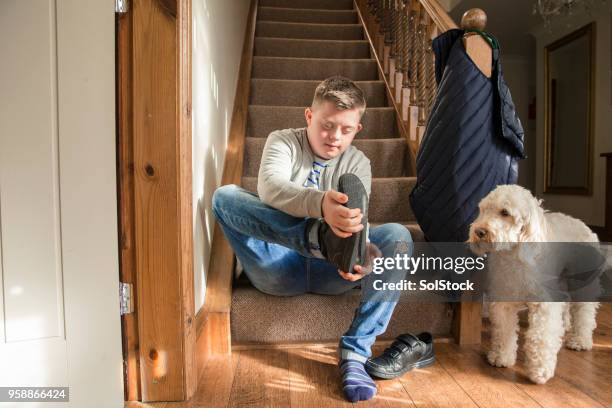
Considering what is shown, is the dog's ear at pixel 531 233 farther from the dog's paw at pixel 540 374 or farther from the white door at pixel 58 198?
the white door at pixel 58 198

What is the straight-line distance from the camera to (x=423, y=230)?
1.40m

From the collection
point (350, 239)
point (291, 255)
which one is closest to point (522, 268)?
point (350, 239)

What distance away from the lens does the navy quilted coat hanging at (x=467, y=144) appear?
1.27 m

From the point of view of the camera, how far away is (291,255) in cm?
125

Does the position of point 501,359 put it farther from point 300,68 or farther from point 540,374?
point 300,68

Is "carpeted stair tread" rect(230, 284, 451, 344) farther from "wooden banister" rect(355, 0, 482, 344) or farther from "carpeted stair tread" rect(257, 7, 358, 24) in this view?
"carpeted stair tread" rect(257, 7, 358, 24)

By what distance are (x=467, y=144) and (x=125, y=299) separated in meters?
1.07

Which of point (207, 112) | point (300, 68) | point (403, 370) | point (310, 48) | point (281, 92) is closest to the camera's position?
point (403, 370)

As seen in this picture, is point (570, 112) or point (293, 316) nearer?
point (293, 316)

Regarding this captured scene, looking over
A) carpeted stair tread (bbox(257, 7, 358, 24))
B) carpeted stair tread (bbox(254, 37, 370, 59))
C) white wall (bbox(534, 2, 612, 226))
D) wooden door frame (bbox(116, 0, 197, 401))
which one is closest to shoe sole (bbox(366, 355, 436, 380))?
wooden door frame (bbox(116, 0, 197, 401))

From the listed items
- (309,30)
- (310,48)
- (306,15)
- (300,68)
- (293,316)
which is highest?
(306,15)

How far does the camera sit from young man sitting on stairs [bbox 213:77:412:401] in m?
0.96

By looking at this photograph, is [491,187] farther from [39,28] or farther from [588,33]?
[588,33]

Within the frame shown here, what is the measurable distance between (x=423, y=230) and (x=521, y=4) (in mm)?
3831
